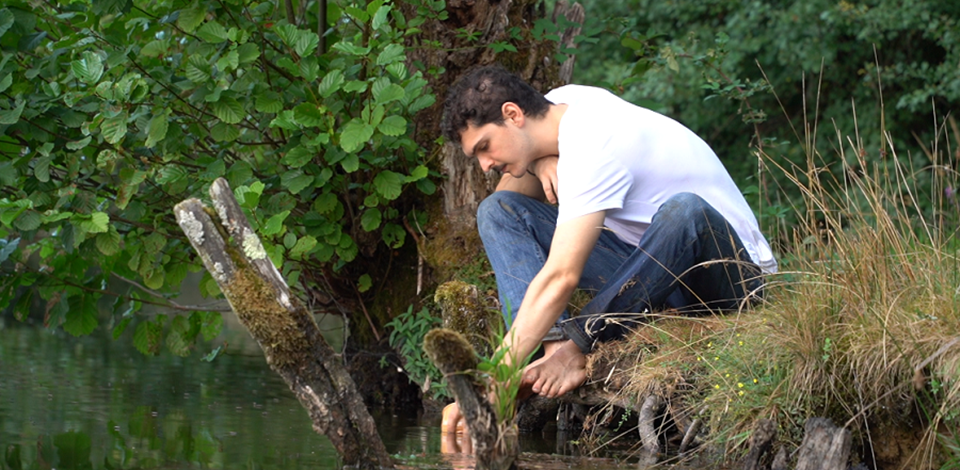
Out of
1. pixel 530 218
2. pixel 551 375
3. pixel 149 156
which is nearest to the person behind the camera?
pixel 551 375

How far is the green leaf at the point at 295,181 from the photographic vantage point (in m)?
3.97

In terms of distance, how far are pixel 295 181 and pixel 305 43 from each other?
0.59 metres

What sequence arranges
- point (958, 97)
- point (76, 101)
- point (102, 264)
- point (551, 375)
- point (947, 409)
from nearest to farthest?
point (947, 409), point (551, 375), point (76, 101), point (102, 264), point (958, 97)

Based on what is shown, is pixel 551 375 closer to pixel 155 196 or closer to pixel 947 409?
pixel 947 409

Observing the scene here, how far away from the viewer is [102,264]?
14.3ft

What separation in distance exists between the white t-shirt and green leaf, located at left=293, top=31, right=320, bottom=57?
3.20 ft

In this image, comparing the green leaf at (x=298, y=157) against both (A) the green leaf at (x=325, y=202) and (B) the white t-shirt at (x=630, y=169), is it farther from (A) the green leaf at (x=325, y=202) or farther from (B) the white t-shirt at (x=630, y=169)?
(B) the white t-shirt at (x=630, y=169)

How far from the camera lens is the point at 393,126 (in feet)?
12.1

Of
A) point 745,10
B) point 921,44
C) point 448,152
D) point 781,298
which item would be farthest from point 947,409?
point 921,44

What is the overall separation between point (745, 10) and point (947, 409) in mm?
8584

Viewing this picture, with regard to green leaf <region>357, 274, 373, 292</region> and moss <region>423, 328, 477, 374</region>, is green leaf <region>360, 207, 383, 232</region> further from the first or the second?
moss <region>423, 328, 477, 374</region>

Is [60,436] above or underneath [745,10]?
underneath

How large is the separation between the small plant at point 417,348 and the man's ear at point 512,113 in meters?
1.41

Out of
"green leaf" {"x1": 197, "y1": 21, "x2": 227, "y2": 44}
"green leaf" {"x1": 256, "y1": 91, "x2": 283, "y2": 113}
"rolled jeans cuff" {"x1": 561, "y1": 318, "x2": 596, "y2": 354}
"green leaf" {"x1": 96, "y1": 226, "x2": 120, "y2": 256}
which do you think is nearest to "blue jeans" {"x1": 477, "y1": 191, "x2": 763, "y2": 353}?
"rolled jeans cuff" {"x1": 561, "y1": 318, "x2": 596, "y2": 354}
